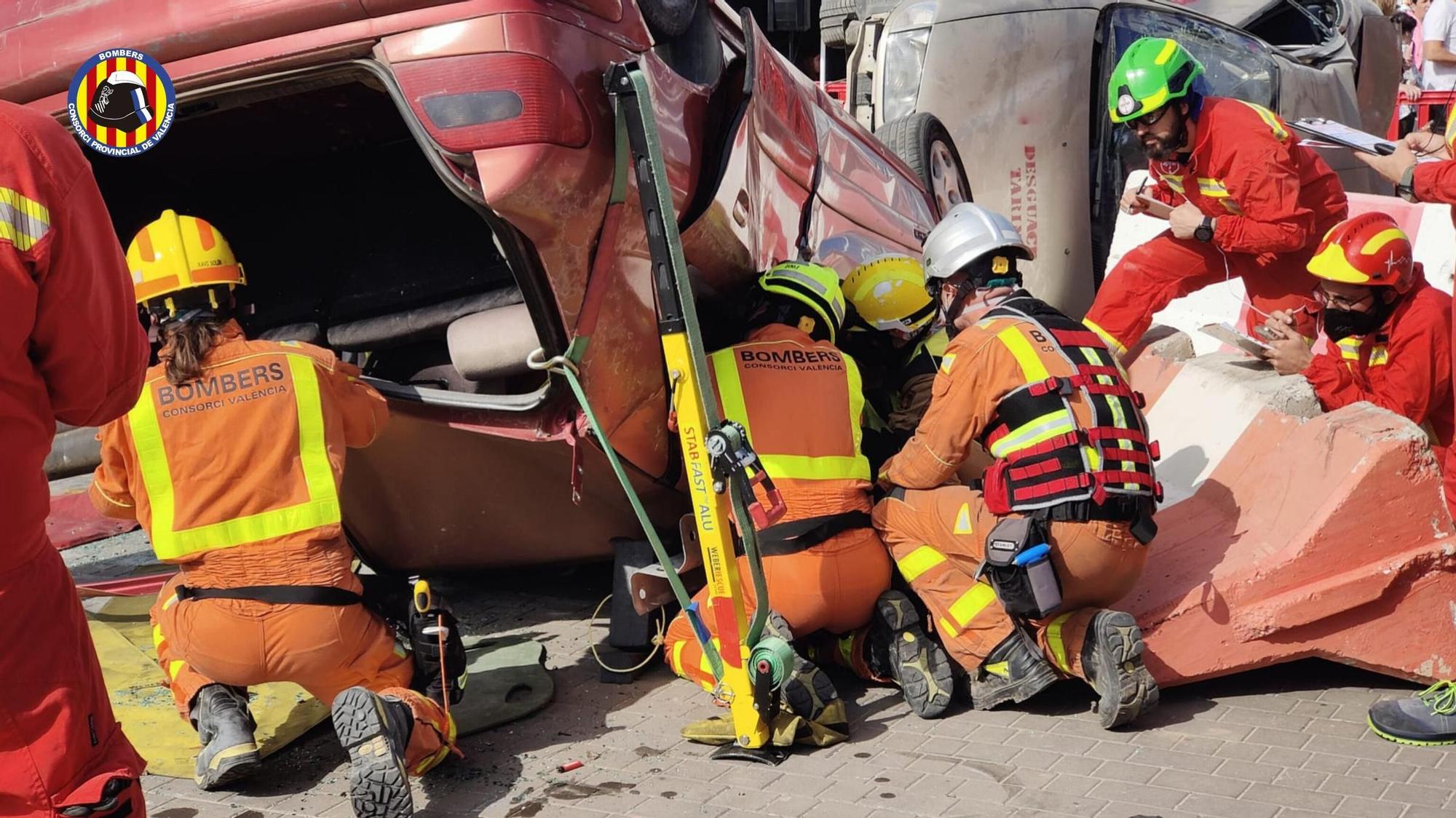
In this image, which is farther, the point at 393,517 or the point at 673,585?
the point at 393,517

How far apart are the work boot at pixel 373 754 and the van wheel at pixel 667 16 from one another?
1.87 m

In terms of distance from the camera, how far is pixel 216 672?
11.6ft

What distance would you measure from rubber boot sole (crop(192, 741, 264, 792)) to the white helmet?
228 centimetres

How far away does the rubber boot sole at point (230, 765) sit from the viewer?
3451mm

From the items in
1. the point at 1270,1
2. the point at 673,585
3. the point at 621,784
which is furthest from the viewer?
the point at 1270,1

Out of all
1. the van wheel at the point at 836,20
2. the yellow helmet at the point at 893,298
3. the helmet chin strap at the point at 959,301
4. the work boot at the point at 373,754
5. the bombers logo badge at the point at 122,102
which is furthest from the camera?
the van wheel at the point at 836,20

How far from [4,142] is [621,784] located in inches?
83.4

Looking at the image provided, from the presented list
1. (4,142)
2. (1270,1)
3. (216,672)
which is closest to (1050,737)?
(216,672)

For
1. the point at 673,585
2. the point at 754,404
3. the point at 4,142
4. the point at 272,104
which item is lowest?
the point at 673,585

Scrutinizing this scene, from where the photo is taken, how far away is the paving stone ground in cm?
323

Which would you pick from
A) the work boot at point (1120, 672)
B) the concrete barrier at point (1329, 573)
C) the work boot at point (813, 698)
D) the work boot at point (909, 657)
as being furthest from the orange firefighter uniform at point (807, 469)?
the concrete barrier at point (1329, 573)

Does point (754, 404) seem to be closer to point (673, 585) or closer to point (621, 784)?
point (673, 585)

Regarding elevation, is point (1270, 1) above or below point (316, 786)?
above

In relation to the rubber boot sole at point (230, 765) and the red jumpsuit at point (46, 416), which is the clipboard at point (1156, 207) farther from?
the red jumpsuit at point (46, 416)
